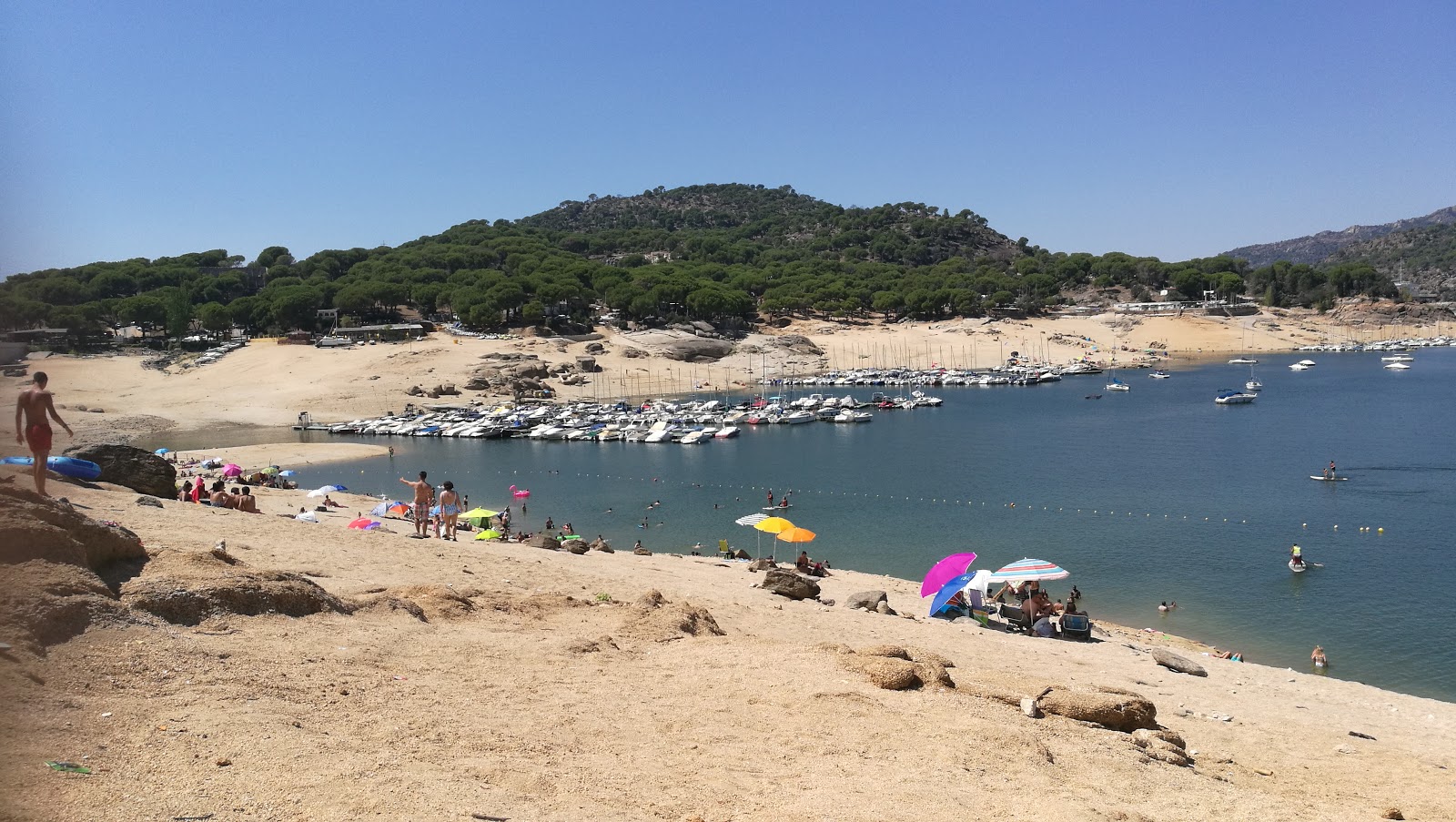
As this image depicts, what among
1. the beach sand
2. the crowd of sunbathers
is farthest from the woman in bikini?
the crowd of sunbathers

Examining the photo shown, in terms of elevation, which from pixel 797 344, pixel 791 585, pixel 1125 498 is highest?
pixel 797 344

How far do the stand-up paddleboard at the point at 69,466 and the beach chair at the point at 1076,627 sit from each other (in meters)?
22.1

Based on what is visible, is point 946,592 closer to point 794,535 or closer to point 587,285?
point 794,535

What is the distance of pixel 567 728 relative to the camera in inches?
354

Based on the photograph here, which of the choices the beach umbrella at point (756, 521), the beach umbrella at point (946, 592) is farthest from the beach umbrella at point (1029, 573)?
the beach umbrella at point (756, 521)

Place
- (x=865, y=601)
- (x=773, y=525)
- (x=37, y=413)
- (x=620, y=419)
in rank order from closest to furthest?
(x=37, y=413) → (x=865, y=601) → (x=773, y=525) → (x=620, y=419)

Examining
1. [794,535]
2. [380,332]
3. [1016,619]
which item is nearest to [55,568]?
[1016,619]

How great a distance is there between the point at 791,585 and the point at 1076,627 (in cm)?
656

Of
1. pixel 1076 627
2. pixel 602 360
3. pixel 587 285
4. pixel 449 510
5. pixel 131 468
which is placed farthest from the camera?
pixel 587 285

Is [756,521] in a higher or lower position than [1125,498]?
higher

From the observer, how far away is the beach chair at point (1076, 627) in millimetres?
20688

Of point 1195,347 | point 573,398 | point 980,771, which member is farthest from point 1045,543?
point 1195,347

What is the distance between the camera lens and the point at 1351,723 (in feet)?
50.6

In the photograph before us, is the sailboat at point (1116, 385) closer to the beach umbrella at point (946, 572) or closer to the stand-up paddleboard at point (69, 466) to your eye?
the beach umbrella at point (946, 572)
